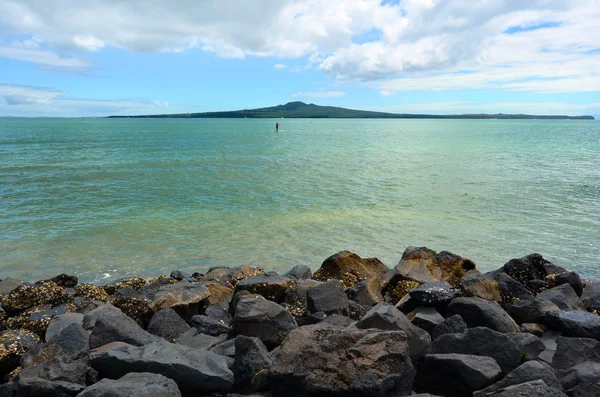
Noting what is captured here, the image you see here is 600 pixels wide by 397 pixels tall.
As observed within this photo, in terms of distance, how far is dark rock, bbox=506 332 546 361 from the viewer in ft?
18.5

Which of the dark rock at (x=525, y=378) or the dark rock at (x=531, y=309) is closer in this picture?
the dark rock at (x=525, y=378)

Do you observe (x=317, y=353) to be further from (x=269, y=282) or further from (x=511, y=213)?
(x=511, y=213)

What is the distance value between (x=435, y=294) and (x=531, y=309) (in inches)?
59.3

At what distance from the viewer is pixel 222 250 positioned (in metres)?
13.9

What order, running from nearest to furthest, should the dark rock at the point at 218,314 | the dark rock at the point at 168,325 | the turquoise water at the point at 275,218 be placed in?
the dark rock at the point at 168,325, the dark rock at the point at 218,314, the turquoise water at the point at 275,218

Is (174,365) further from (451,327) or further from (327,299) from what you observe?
(451,327)

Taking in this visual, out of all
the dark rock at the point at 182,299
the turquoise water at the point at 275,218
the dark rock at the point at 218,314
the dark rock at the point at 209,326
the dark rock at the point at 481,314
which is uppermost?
the dark rock at the point at 481,314

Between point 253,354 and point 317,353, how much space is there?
2.40 feet

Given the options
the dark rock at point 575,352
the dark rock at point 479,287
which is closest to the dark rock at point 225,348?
the dark rock at point 479,287

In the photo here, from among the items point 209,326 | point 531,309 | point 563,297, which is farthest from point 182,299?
point 563,297

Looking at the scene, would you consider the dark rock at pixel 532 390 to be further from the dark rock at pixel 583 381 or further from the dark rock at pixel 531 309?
the dark rock at pixel 531 309

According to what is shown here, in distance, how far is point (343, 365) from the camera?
4773 millimetres

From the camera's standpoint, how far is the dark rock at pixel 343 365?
4.62 meters

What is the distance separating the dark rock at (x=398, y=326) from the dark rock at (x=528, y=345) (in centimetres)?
102
